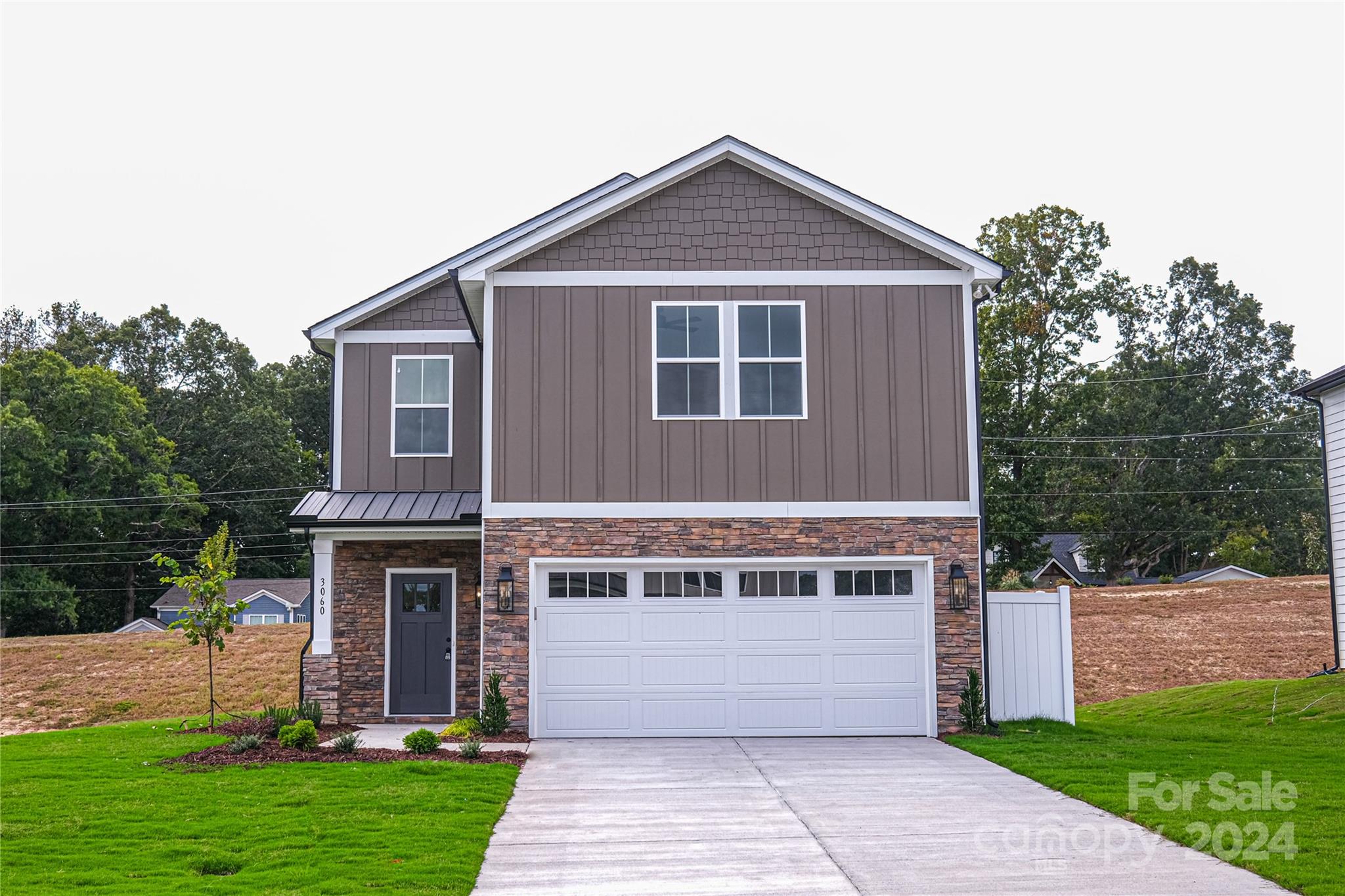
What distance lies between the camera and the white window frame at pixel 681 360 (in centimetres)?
1435

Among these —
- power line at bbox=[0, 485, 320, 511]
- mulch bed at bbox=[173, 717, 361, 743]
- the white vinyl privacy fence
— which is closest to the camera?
mulch bed at bbox=[173, 717, 361, 743]

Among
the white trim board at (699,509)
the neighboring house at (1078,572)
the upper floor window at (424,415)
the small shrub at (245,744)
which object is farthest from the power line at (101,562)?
the white trim board at (699,509)

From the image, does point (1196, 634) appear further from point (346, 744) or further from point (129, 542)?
point (129, 542)

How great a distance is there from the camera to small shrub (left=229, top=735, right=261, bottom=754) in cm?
1235

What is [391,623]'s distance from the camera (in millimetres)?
16250

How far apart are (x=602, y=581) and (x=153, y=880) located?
7.62 m

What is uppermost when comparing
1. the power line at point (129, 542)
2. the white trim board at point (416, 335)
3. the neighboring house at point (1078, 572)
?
the white trim board at point (416, 335)

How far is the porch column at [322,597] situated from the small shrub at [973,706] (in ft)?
26.3

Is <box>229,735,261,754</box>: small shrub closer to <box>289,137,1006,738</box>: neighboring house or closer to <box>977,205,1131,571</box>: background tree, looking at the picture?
<box>289,137,1006,738</box>: neighboring house

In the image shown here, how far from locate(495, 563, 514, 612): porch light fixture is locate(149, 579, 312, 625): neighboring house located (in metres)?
33.3

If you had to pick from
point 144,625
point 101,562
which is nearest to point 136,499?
point 101,562

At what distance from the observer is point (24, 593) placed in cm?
4169

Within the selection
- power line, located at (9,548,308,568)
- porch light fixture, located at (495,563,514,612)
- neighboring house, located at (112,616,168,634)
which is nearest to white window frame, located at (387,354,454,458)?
porch light fixture, located at (495,563,514,612)

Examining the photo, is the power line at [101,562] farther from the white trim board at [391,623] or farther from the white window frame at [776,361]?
the white window frame at [776,361]
